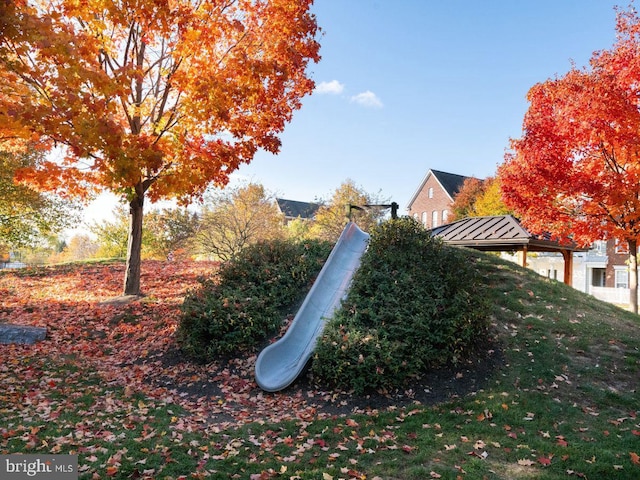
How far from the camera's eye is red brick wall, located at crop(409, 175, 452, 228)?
39.4 m

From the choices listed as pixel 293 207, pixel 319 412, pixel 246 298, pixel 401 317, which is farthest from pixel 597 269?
pixel 319 412

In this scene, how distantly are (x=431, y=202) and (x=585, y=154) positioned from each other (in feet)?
96.8

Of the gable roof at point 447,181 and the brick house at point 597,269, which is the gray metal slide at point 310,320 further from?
the gable roof at point 447,181

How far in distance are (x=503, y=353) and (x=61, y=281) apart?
11.9 metres

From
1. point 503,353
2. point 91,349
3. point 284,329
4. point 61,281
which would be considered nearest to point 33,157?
point 61,281

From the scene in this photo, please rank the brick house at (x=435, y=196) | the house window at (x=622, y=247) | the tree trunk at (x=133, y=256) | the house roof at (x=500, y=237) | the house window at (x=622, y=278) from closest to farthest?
1. the tree trunk at (x=133, y=256)
2. the house roof at (x=500, y=237)
3. the house window at (x=622, y=247)
4. the house window at (x=622, y=278)
5. the brick house at (x=435, y=196)

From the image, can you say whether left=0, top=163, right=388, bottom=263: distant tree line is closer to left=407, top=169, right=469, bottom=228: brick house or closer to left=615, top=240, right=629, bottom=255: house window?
left=615, top=240, right=629, bottom=255: house window

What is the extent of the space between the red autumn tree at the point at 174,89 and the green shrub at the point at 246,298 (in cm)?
226

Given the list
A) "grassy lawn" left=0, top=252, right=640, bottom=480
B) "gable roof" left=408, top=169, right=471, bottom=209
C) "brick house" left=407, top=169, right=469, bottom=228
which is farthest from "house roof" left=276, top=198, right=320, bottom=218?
"grassy lawn" left=0, top=252, right=640, bottom=480

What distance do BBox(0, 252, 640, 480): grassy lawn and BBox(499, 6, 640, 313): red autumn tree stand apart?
3600mm

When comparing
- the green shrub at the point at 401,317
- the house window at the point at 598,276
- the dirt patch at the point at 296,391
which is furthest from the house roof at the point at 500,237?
the house window at the point at 598,276

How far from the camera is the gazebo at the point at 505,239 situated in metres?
13.2

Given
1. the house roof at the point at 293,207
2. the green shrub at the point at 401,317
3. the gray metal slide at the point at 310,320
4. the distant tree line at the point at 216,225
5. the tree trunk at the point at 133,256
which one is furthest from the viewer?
the house roof at the point at 293,207

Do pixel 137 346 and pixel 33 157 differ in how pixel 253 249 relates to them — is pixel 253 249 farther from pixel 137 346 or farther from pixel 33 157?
pixel 33 157
